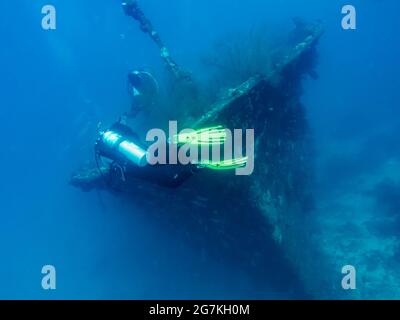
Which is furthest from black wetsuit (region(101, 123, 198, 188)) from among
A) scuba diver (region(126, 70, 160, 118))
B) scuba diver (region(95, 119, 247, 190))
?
scuba diver (region(126, 70, 160, 118))

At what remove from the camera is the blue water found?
38.6 feet

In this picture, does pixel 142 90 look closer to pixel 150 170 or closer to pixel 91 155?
pixel 150 170

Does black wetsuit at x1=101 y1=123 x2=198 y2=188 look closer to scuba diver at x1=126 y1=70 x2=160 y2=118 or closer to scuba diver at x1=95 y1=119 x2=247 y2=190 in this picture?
scuba diver at x1=95 y1=119 x2=247 y2=190

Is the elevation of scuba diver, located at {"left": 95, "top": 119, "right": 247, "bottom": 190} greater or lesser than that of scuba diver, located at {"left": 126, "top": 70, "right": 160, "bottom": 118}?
lesser

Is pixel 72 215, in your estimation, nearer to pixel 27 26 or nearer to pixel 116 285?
pixel 116 285

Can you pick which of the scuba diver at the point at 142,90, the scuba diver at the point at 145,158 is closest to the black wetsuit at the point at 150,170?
the scuba diver at the point at 145,158

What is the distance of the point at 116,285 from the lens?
13352 millimetres

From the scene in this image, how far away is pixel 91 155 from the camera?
17.0 metres

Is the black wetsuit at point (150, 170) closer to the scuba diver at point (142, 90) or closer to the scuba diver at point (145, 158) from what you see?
the scuba diver at point (145, 158)

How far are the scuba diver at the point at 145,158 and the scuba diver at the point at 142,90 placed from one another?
73.7 inches

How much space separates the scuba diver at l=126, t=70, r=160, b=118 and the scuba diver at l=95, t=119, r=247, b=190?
6.14 ft

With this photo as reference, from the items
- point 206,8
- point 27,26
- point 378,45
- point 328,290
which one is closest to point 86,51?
point 27,26

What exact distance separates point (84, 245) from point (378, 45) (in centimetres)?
5015

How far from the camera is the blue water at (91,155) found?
11758 mm
